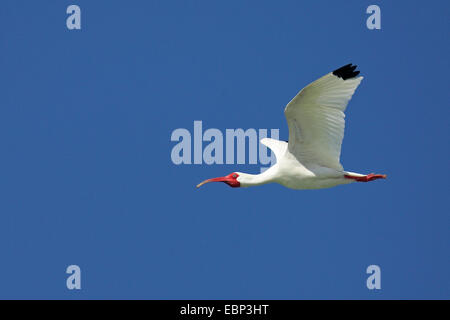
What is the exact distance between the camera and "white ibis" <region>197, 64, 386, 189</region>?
50.2 feet

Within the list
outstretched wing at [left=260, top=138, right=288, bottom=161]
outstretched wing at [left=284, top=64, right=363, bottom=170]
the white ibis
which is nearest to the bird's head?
the white ibis

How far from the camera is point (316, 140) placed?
52.3ft

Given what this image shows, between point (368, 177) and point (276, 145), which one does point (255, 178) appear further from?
point (276, 145)

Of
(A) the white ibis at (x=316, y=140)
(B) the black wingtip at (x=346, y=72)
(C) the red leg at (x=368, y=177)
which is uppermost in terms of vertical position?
(B) the black wingtip at (x=346, y=72)

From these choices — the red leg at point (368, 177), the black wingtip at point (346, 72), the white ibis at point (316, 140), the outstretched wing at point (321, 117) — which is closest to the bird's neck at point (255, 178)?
the white ibis at point (316, 140)

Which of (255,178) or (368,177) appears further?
(255,178)

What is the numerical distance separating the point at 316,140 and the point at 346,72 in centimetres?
142

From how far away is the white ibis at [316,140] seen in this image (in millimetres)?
15312

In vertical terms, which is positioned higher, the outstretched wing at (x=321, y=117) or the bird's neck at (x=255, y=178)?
the outstretched wing at (x=321, y=117)

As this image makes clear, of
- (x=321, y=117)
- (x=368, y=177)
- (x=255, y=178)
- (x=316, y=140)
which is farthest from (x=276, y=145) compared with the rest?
(x=321, y=117)

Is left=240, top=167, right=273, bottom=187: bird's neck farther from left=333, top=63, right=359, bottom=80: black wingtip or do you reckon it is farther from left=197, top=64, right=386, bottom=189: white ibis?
left=333, top=63, right=359, bottom=80: black wingtip

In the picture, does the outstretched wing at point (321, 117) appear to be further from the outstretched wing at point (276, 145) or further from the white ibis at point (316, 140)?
the outstretched wing at point (276, 145)

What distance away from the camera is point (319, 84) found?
A: 1520cm

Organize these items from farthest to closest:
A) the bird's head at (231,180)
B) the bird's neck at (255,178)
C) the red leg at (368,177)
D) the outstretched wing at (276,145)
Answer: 1. the outstretched wing at (276,145)
2. the bird's head at (231,180)
3. the bird's neck at (255,178)
4. the red leg at (368,177)
